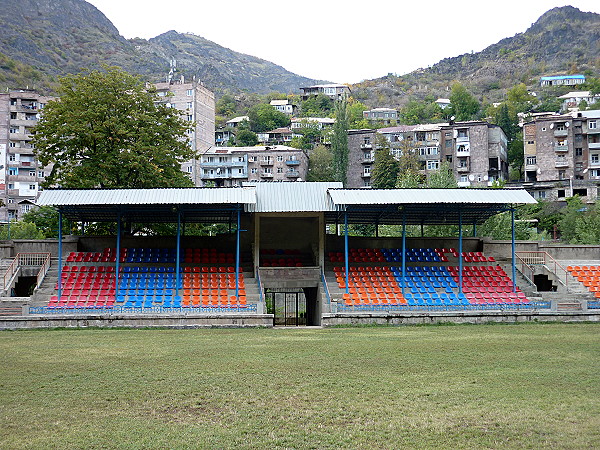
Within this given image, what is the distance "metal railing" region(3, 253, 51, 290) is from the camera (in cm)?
3409

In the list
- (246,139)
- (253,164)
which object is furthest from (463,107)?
(253,164)

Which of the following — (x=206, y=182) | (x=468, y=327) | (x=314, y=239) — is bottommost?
(x=468, y=327)

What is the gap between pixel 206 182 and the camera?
403 feet

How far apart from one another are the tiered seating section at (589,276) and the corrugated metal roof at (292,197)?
1345cm

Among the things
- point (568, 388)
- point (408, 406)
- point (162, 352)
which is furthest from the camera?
point (162, 352)

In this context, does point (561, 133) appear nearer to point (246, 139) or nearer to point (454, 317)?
point (246, 139)

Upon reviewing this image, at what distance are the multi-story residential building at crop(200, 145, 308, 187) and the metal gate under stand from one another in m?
63.9

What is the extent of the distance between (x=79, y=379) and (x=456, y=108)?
15700 centimetres

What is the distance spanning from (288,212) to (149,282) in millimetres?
7654

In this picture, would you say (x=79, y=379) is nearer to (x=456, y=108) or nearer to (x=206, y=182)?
(x=206, y=182)

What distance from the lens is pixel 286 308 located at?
4709 centimetres

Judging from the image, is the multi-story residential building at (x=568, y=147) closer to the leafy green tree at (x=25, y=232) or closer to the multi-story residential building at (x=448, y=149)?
the multi-story residential building at (x=448, y=149)

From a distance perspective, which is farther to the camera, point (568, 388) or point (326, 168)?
point (326, 168)

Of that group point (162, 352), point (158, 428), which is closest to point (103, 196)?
point (162, 352)
